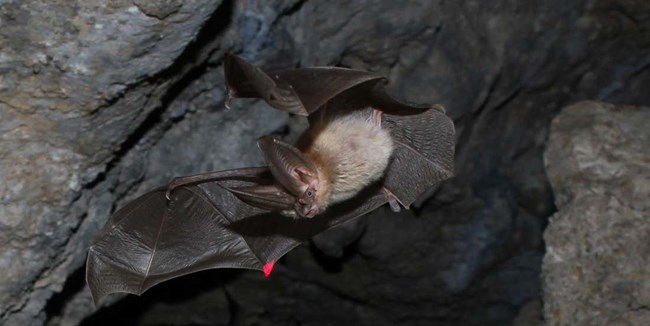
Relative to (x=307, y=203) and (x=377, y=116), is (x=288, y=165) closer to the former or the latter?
(x=307, y=203)

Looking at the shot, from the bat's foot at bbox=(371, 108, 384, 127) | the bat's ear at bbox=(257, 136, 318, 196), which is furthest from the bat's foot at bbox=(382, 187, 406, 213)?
the bat's ear at bbox=(257, 136, 318, 196)

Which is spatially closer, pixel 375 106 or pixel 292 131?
pixel 375 106

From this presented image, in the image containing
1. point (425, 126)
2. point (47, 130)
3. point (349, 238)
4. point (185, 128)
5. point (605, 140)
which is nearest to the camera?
point (47, 130)

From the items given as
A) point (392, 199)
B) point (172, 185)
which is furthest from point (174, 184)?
point (392, 199)

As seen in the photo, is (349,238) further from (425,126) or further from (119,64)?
(119,64)

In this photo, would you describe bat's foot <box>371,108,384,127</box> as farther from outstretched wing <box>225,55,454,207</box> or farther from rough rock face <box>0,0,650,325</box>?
rough rock face <box>0,0,650,325</box>

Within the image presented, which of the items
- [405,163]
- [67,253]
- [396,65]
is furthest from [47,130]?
[396,65]
